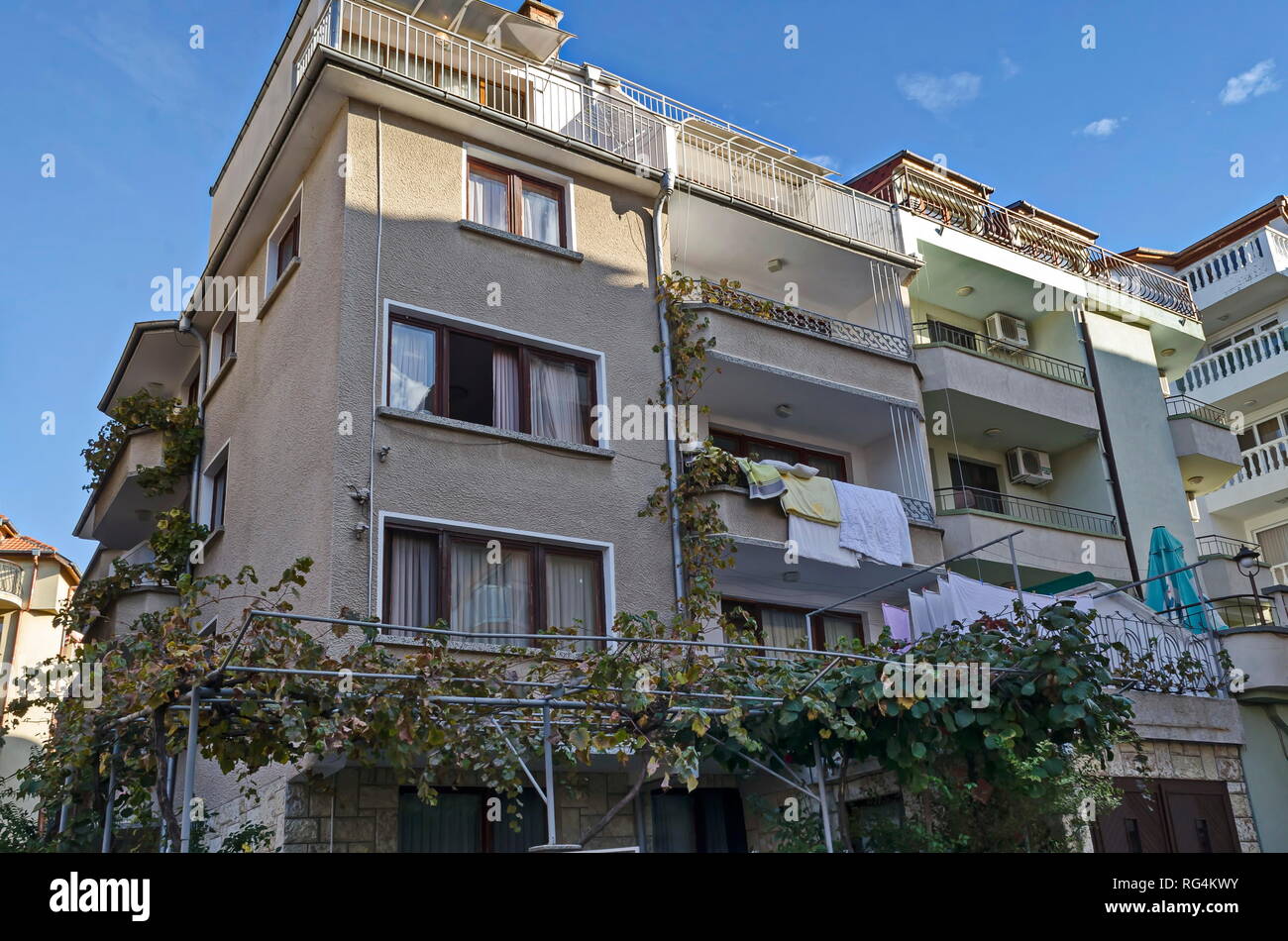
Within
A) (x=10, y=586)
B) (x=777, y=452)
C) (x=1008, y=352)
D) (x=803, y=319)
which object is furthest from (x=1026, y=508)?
(x=10, y=586)

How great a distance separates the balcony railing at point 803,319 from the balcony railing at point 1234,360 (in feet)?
47.4

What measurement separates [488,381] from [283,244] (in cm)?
415

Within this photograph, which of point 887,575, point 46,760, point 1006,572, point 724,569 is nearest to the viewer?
point 46,760

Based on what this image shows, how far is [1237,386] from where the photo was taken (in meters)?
30.1

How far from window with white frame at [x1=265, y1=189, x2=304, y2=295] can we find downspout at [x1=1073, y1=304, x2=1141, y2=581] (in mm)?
14802

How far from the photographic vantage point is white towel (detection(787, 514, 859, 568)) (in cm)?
1623

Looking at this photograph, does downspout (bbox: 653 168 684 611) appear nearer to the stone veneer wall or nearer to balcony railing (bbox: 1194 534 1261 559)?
the stone veneer wall

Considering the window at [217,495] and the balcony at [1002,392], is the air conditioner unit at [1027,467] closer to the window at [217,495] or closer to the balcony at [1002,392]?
the balcony at [1002,392]

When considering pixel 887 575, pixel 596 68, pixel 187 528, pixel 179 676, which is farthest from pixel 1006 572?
pixel 179 676

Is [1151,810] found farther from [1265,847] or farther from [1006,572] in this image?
[1006,572]

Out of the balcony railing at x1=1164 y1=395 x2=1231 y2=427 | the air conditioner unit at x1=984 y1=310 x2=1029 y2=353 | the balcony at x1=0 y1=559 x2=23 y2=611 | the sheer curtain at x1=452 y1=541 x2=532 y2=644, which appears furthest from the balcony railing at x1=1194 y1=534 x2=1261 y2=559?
the balcony at x1=0 y1=559 x2=23 y2=611

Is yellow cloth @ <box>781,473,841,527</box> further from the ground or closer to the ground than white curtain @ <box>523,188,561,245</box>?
closer to the ground
